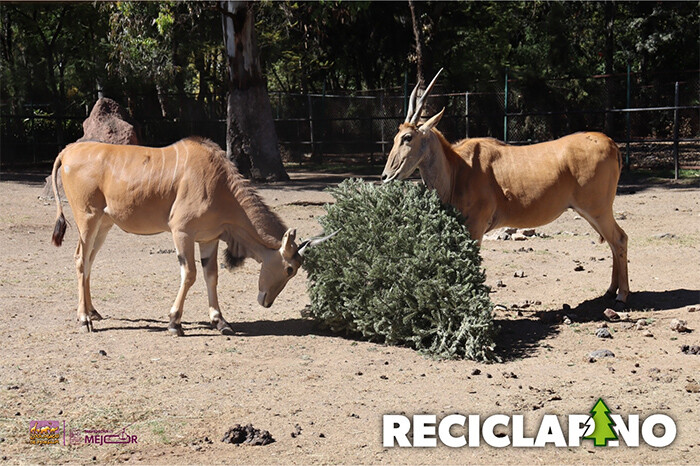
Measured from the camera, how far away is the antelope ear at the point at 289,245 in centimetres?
768

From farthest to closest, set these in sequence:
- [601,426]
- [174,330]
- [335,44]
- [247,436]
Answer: [335,44] → [174,330] → [601,426] → [247,436]

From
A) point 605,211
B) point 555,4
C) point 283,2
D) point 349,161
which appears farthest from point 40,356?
point 555,4

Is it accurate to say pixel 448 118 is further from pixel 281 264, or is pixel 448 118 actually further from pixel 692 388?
pixel 692 388

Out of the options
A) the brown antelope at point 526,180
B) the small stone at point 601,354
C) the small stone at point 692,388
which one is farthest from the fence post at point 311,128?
the small stone at point 692,388

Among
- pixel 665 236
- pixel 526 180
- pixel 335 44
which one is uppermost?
pixel 335 44

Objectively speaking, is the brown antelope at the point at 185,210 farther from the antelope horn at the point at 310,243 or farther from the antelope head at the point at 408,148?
the antelope head at the point at 408,148

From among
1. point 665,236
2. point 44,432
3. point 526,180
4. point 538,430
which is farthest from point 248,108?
point 538,430

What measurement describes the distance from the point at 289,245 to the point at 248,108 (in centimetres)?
1383

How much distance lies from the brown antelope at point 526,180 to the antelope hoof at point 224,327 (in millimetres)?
2002

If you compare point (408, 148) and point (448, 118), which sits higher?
point (448, 118)

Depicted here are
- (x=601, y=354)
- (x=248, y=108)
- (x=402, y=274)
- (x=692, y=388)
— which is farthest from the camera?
(x=248, y=108)

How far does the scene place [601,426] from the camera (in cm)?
523

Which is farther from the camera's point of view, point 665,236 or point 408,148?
point 665,236

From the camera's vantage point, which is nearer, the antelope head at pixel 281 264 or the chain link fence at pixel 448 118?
the antelope head at pixel 281 264
